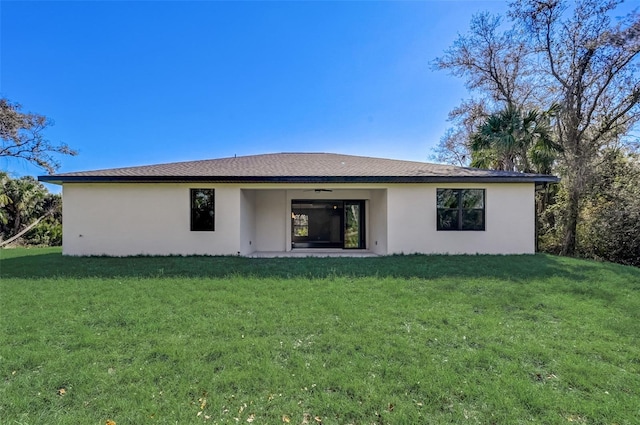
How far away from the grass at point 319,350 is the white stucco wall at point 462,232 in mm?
3556

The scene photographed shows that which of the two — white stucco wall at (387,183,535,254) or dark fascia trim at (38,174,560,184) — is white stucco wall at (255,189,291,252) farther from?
white stucco wall at (387,183,535,254)

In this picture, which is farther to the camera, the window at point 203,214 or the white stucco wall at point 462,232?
the white stucco wall at point 462,232

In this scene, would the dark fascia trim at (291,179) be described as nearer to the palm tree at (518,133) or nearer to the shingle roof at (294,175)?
the shingle roof at (294,175)

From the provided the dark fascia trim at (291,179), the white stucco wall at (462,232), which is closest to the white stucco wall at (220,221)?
the white stucco wall at (462,232)

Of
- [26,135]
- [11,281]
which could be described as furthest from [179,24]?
[26,135]

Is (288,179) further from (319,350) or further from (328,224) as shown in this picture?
(319,350)

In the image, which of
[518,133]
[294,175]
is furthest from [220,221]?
[518,133]

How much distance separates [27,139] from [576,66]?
31.2 metres

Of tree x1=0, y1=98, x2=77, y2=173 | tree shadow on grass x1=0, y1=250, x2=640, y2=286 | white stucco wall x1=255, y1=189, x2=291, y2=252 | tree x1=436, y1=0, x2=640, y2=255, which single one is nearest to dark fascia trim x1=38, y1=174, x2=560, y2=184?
tree shadow on grass x1=0, y1=250, x2=640, y2=286

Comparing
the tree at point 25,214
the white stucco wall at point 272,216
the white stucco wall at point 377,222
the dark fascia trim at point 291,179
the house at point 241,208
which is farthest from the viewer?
the tree at point 25,214

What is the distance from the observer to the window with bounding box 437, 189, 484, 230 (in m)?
10.8

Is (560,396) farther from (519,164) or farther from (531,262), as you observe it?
(519,164)

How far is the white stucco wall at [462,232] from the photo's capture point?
10688 millimetres

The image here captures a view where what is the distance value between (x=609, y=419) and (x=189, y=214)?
10.4 metres
